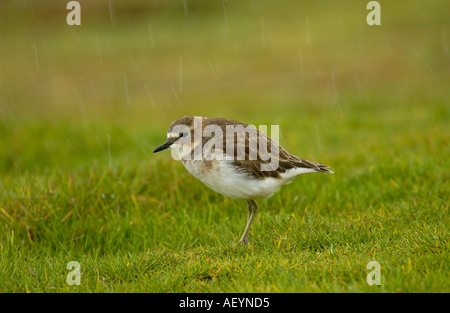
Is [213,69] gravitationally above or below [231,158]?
above

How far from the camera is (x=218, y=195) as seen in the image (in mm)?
8133

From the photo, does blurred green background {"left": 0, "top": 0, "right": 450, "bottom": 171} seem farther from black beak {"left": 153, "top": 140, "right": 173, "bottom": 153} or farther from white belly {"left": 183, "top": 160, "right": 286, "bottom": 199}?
white belly {"left": 183, "top": 160, "right": 286, "bottom": 199}

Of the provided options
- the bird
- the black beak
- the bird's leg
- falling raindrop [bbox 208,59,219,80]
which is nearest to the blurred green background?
falling raindrop [bbox 208,59,219,80]

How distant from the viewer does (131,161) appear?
373 inches

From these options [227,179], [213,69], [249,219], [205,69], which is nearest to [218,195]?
[249,219]

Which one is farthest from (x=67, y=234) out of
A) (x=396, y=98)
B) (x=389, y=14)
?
(x=389, y=14)

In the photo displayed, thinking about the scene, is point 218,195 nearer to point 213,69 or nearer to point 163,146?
point 163,146

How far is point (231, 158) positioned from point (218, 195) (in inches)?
89.2

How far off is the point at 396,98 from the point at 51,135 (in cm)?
1083

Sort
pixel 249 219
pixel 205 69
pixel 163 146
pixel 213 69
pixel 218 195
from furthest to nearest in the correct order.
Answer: pixel 205 69 → pixel 213 69 → pixel 218 195 → pixel 249 219 → pixel 163 146

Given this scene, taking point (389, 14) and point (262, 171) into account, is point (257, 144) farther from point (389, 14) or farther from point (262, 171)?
point (389, 14)

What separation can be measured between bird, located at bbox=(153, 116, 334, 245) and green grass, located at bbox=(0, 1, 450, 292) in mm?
690

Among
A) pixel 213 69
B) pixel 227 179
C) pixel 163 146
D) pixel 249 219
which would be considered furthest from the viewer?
pixel 213 69

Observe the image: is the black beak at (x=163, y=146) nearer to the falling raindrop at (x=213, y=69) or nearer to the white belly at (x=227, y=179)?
the white belly at (x=227, y=179)
